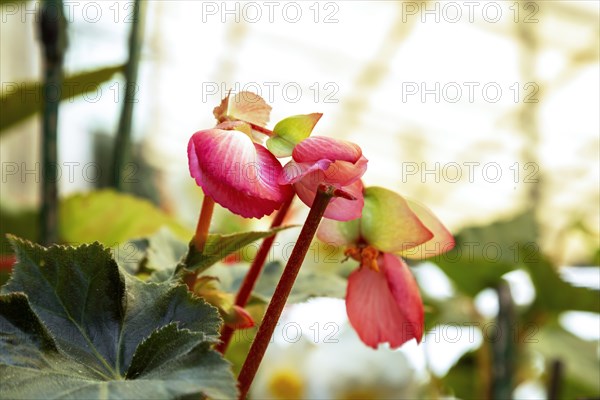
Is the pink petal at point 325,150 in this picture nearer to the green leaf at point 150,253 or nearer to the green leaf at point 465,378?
the green leaf at point 150,253

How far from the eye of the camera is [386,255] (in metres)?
0.33

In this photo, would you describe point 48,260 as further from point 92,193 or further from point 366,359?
point 366,359

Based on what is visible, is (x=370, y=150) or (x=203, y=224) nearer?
(x=203, y=224)

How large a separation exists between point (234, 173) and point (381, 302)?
0.12 meters

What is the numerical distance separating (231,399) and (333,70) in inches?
221

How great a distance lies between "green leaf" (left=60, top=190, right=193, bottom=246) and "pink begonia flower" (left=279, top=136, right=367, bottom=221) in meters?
0.34

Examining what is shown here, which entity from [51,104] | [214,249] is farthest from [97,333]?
[51,104]

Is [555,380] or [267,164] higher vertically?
[267,164]

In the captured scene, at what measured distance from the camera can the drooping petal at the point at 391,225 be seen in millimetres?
315

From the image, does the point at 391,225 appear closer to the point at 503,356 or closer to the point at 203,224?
the point at 203,224

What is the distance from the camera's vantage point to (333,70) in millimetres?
5727

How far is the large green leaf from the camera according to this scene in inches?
8.9

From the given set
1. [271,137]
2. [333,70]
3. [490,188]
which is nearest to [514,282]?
[271,137]

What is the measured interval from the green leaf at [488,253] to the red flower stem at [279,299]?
0.45 meters
